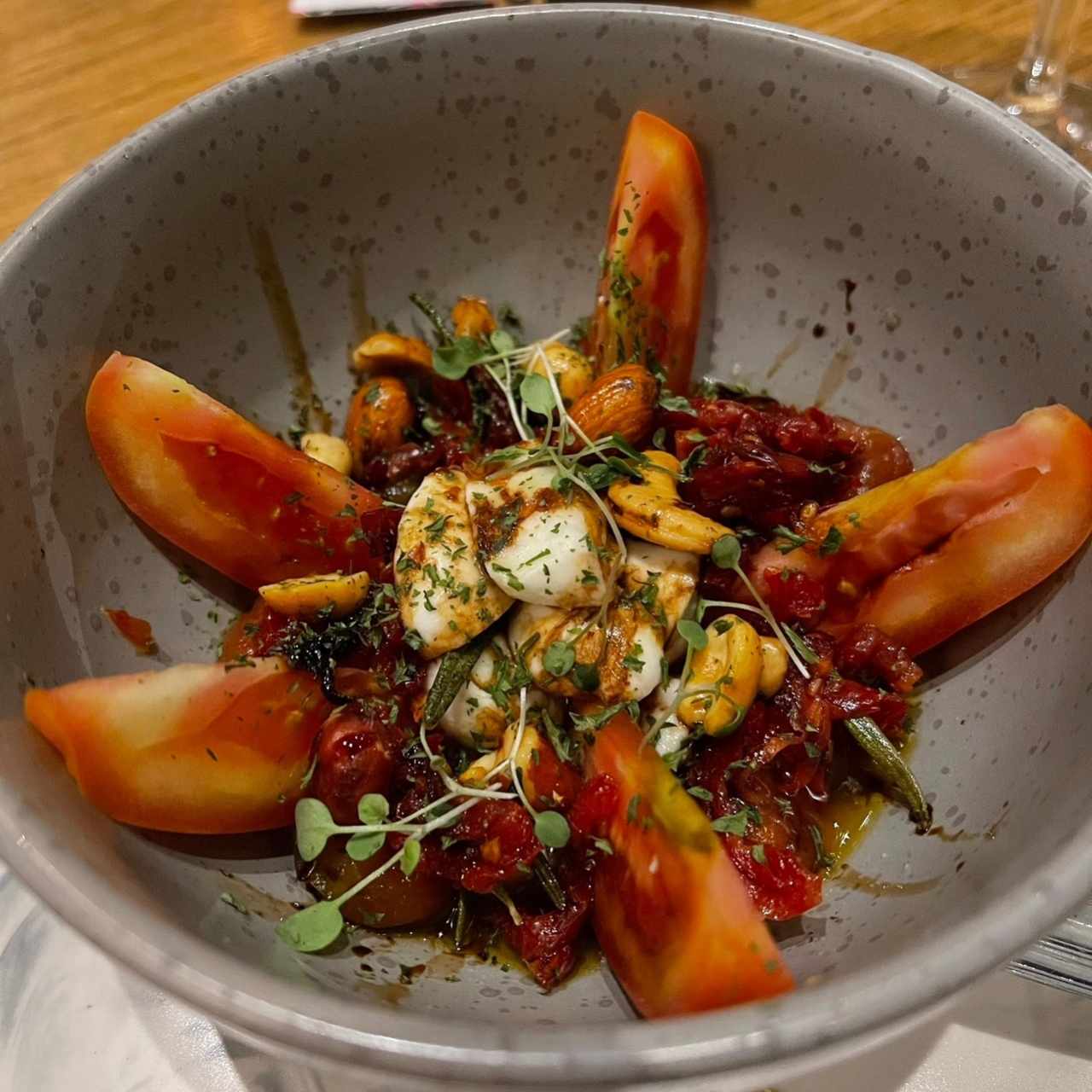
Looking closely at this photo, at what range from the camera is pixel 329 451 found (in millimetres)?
1323

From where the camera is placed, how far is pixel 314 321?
55.9 inches

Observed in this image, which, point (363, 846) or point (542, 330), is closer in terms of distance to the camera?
point (363, 846)

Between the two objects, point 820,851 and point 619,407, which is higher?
point 619,407

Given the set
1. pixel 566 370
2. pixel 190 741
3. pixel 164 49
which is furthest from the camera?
pixel 164 49

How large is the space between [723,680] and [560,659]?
0.18m

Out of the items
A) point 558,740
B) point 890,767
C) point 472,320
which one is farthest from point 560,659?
point 472,320

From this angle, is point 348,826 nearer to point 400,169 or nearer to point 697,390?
point 697,390

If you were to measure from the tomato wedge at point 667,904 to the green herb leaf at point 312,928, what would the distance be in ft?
0.87

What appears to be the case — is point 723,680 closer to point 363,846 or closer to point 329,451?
point 363,846

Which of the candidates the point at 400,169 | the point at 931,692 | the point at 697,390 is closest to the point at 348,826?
the point at 931,692

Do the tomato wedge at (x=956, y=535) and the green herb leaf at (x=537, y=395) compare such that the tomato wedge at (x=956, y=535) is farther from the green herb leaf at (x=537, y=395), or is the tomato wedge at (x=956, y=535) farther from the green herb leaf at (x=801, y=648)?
the green herb leaf at (x=537, y=395)

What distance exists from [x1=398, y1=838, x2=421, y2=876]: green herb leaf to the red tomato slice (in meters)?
0.38

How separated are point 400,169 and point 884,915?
1.15 metres

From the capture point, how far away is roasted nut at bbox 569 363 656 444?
1184 mm
